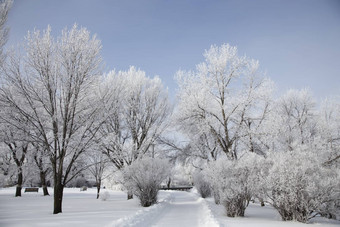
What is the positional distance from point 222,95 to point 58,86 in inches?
385

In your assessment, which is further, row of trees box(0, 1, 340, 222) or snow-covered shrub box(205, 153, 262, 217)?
snow-covered shrub box(205, 153, 262, 217)

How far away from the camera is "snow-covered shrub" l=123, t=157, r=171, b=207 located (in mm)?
13242

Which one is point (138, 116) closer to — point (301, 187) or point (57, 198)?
point (57, 198)

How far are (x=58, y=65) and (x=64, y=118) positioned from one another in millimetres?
2449

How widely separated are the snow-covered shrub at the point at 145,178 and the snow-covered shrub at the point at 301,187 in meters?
6.74

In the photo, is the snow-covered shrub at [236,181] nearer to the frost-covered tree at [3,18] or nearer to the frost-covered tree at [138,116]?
the frost-covered tree at [138,116]

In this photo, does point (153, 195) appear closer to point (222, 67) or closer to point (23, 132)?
point (23, 132)

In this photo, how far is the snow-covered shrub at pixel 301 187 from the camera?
7988 mm

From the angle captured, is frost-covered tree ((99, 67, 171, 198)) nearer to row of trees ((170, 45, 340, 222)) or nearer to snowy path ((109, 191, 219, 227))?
row of trees ((170, 45, 340, 222))

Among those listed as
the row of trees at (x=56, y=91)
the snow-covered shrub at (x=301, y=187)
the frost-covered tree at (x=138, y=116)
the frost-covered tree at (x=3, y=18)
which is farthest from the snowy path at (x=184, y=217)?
the frost-covered tree at (x=3, y=18)

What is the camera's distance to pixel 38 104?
35.0 ft

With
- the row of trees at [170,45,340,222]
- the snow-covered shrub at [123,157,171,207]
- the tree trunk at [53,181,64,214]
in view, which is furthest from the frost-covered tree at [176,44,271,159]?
the tree trunk at [53,181,64,214]

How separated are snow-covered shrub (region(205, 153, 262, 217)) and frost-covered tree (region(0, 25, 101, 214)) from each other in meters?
6.64

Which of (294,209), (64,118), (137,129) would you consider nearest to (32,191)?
(137,129)
